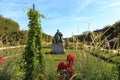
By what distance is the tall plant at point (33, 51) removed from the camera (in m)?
8.46

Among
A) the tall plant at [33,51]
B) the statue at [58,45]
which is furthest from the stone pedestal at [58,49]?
the tall plant at [33,51]

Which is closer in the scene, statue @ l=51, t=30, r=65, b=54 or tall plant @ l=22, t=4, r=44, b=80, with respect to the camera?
tall plant @ l=22, t=4, r=44, b=80

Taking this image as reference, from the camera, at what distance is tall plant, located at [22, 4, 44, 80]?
8461 mm

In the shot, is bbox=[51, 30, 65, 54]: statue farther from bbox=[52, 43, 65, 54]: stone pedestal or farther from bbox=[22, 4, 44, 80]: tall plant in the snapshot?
bbox=[22, 4, 44, 80]: tall plant

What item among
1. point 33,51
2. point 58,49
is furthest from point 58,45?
point 33,51

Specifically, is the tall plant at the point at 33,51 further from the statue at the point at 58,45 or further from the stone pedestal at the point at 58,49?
the statue at the point at 58,45

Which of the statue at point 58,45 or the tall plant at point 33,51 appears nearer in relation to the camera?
the tall plant at point 33,51

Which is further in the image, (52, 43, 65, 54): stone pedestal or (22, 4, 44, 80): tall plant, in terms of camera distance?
(52, 43, 65, 54): stone pedestal

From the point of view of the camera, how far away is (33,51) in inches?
340

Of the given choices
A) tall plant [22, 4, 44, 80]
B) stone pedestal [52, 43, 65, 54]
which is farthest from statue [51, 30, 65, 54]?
tall plant [22, 4, 44, 80]

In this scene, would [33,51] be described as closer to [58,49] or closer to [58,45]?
[58,49]

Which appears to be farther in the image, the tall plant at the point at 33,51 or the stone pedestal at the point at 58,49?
the stone pedestal at the point at 58,49

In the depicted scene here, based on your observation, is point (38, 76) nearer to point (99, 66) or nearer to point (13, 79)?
point (13, 79)

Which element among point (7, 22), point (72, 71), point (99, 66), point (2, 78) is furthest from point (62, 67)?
point (7, 22)
